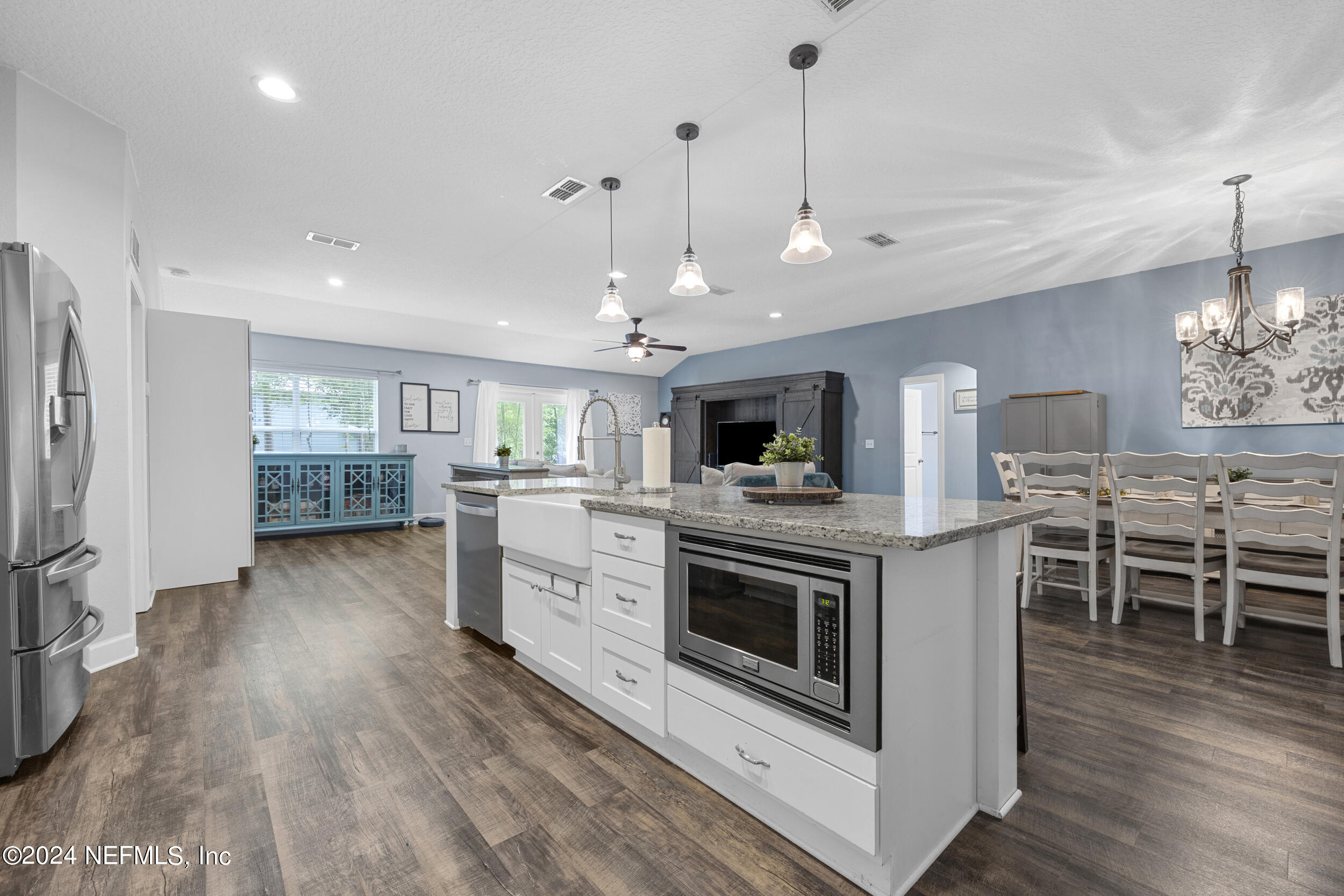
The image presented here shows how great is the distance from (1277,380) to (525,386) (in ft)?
27.5

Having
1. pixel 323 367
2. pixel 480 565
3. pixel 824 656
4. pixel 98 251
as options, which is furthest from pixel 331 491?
pixel 824 656

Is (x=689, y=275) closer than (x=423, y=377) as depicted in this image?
Yes

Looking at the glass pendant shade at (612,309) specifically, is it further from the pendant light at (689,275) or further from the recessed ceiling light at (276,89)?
the recessed ceiling light at (276,89)

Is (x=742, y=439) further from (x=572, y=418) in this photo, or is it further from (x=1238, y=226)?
(x=1238, y=226)

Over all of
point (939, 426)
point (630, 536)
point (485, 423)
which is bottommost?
point (630, 536)

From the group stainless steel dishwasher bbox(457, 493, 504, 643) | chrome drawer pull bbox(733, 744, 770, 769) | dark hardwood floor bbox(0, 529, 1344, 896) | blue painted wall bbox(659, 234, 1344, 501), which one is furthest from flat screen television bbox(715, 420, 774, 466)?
chrome drawer pull bbox(733, 744, 770, 769)

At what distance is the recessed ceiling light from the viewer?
234cm

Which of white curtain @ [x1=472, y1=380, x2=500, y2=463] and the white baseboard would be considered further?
white curtain @ [x1=472, y1=380, x2=500, y2=463]

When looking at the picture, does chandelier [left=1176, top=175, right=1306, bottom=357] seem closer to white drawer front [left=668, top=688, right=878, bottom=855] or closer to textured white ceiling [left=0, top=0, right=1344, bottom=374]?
textured white ceiling [left=0, top=0, right=1344, bottom=374]

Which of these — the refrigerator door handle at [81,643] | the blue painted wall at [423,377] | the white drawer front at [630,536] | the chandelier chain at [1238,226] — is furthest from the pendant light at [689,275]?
the blue painted wall at [423,377]

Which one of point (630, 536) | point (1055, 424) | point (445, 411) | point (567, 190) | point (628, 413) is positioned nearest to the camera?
point (630, 536)

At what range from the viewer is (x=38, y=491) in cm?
180

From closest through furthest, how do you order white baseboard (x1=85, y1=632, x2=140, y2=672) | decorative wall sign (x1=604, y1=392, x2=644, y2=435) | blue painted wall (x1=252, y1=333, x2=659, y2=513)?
white baseboard (x1=85, y1=632, x2=140, y2=672), blue painted wall (x1=252, y1=333, x2=659, y2=513), decorative wall sign (x1=604, y1=392, x2=644, y2=435)

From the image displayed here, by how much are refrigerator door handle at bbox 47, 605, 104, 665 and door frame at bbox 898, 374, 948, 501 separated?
6662 mm
